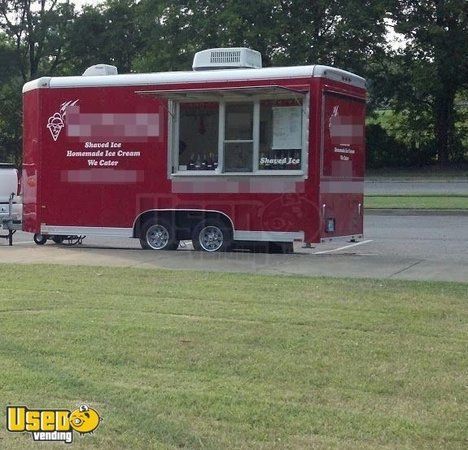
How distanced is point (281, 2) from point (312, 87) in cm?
2592

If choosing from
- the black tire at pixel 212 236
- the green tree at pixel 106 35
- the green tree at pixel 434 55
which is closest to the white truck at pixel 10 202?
the black tire at pixel 212 236

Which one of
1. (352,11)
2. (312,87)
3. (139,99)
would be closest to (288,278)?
(312,87)

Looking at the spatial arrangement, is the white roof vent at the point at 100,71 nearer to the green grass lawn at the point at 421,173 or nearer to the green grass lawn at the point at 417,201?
the green grass lawn at the point at 417,201

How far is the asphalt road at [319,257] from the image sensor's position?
1212 centimetres

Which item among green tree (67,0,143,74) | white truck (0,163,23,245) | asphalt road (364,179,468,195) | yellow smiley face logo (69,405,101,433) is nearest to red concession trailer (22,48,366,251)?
white truck (0,163,23,245)

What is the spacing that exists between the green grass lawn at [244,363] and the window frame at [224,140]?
13.7 feet

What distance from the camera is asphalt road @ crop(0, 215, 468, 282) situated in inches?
477

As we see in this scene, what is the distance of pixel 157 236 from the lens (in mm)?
15273

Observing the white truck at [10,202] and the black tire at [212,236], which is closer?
the black tire at [212,236]

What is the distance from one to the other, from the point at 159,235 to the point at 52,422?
10072mm

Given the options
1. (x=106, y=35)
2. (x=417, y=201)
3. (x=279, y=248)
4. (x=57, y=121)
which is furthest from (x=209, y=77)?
(x=106, y=35)

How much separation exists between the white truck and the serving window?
3487 millimetres

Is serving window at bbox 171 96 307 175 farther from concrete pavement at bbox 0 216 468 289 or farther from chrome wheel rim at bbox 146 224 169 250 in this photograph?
concrete pavement at bbox 0 216 468 289


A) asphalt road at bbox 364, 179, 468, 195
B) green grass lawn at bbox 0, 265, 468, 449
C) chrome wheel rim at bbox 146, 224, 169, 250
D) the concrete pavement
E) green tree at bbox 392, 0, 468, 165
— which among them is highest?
green tree at bbox 392, 0, 468, 165
